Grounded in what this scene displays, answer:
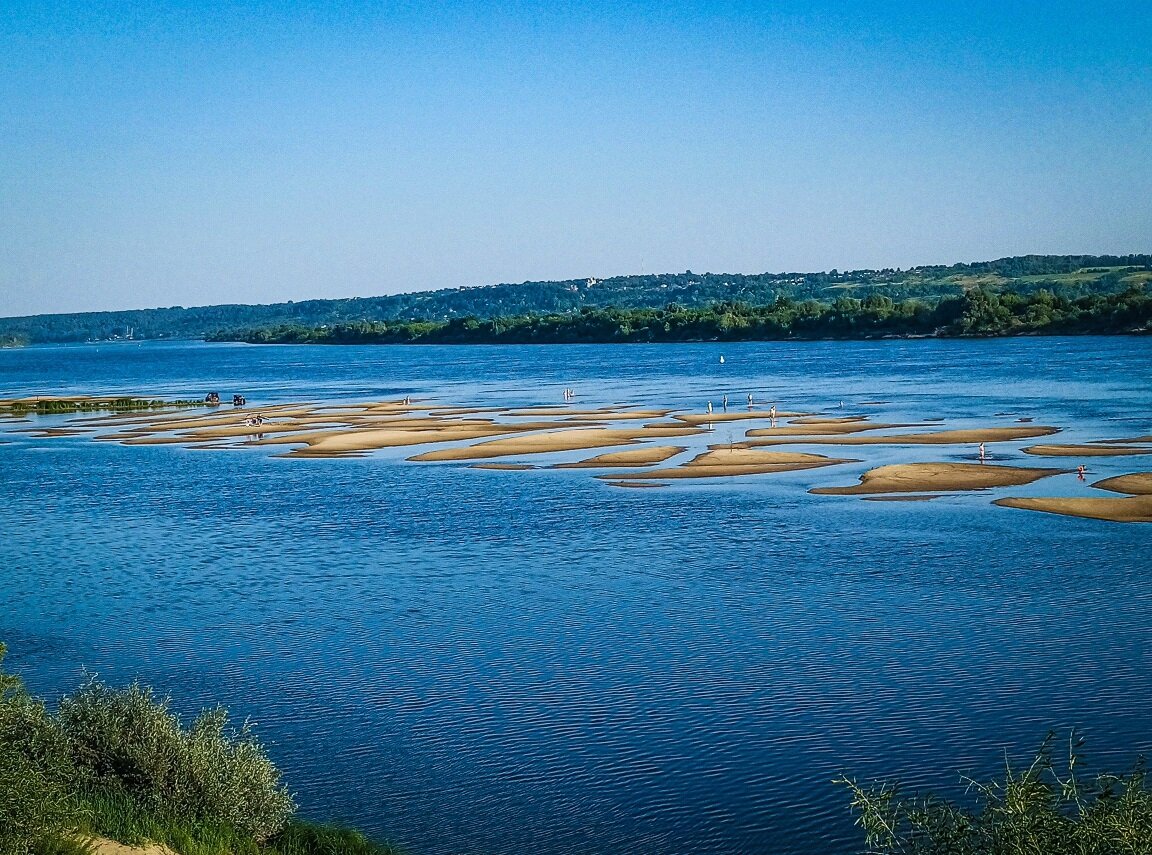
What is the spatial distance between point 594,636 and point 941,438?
30.7m

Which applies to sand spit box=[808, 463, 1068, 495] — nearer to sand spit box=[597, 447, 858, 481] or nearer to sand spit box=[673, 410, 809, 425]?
sand spit box=[597, 447, 858, 481]

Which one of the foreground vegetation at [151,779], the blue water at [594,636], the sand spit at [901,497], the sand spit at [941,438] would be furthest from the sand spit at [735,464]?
the foreground vegetation at [151,779]

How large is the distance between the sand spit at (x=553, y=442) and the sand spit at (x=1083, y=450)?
15.6 metres

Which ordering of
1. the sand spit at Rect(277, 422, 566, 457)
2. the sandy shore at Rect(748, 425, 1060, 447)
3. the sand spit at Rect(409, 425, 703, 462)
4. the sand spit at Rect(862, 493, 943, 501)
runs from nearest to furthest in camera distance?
the sand spit at Rect(862, 493, 943, 501) < the sandy shore at Rect(748, 425, 1060, 447) < the sand spit at Rect(409, 425, 703, 462) < the sand spit at Rect(277, 422, 566, 457)

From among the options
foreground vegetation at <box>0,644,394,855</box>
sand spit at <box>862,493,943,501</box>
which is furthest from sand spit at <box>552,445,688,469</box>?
foreground vegetation at <box>0,644,394,855</box>

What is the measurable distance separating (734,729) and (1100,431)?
37.8m

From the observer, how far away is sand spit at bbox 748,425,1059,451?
48562 millimetres

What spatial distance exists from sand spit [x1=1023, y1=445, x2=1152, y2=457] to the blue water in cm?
133

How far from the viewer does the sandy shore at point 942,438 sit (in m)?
48.5

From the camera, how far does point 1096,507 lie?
32188 mm

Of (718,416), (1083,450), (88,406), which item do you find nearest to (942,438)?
(1083,450)

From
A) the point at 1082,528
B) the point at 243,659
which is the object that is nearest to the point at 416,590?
the point at 243,659

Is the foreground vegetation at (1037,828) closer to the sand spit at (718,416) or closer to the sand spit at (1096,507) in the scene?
the sand spit at (1096,507)

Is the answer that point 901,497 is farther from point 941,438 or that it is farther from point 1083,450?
point 941,438
